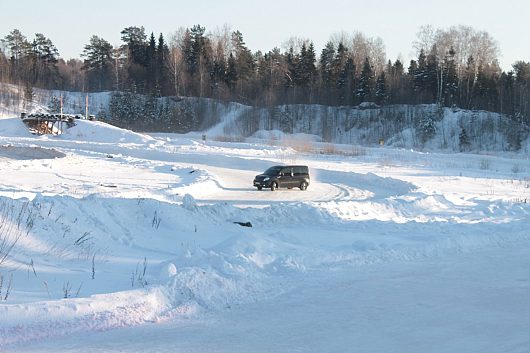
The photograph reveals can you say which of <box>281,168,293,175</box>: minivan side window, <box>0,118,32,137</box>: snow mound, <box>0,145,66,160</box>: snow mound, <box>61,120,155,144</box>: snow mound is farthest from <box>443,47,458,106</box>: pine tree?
<box>281,168,293,175</box>: minivan side window

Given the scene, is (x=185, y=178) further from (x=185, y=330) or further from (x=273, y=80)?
(x=273, y=80)

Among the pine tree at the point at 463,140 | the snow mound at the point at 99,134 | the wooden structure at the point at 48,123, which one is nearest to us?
the snow mound at the point at 99,134

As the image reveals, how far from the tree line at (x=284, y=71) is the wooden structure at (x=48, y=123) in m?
26.6

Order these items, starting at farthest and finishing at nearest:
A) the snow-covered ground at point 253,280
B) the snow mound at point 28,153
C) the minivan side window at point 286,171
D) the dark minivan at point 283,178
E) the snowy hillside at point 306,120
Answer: the snowy hillside at point 306,120 < the snow mound at point 28,153 < the minivan side window at point 286,171 < the dark minivan at point 283,178 < the snow-covered ground at point 253,280

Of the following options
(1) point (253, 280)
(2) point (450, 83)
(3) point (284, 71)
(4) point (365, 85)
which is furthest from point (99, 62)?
(1) point (253, 280)

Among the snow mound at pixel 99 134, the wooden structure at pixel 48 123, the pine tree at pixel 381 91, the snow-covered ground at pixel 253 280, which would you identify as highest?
the pine tree at pixel 381 91

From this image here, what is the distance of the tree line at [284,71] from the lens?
84750 millimetres

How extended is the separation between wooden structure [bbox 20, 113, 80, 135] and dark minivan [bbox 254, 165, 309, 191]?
158 feet

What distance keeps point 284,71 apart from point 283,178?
248ft

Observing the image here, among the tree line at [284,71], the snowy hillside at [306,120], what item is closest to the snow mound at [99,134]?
the snowy hillside at [306,120]

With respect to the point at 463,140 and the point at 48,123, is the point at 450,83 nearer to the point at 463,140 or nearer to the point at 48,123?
the point at 463,140

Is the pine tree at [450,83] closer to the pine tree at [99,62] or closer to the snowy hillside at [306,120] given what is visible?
the snowy hillside at [306,120]

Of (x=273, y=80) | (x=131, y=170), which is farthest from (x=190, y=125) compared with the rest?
(x=131, y=170)

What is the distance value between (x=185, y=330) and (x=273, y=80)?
9625 cm
